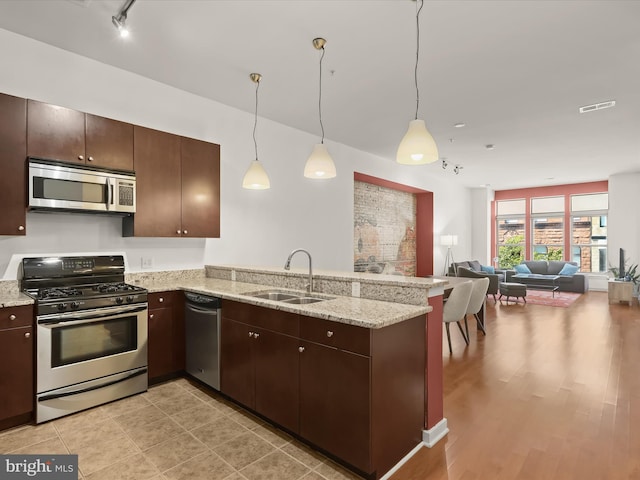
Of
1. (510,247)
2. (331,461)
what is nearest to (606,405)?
(331,461)

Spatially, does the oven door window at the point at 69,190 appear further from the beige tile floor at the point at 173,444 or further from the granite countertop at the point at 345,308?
the beige tile floor at the point at 173,444

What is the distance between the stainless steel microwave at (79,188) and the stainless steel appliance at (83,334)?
→ 514 millimetres

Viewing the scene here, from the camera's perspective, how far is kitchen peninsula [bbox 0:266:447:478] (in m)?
1.94

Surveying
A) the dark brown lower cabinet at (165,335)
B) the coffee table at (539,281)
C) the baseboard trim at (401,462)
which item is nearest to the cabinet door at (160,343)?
the dark brown lower cabinet at (165,335)

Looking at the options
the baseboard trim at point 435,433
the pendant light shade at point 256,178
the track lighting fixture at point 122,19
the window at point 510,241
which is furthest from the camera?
the window at point 510,241

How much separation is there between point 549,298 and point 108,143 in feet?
29.8

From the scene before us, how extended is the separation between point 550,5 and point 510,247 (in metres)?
9.92

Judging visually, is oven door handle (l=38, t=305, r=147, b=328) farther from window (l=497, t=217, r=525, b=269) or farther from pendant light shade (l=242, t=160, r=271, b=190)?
window (l=497, t=217, r=525, b=269)

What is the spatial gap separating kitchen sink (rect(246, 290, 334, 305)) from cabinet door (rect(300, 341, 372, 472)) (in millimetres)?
580

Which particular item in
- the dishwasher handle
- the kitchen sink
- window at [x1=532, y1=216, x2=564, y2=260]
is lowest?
the dishwasher handle

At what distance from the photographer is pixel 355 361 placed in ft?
6.40

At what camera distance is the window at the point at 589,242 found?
382 inches

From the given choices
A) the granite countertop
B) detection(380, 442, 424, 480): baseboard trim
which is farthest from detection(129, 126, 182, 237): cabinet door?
detection(380, 442, 424, 480): baseboard trim

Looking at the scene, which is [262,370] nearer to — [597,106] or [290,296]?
A: [290,296]
